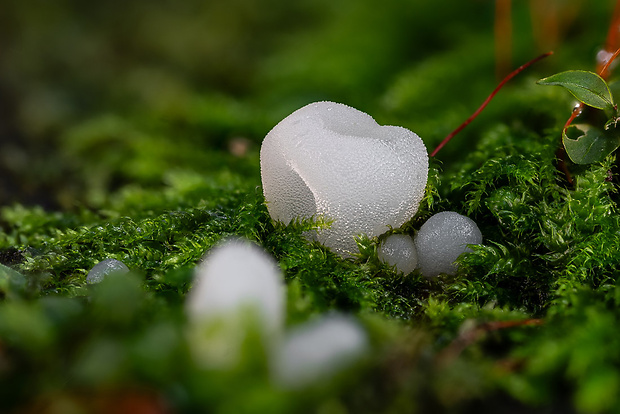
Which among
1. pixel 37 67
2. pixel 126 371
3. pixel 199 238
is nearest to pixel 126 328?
pixel 126 371

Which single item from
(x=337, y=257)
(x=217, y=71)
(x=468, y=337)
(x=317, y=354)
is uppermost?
(x=317, y=354)

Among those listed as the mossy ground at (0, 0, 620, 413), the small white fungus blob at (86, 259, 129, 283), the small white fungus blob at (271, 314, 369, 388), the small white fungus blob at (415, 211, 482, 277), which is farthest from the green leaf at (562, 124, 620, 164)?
the small white fungus blob at (86, 259, 129, 283)

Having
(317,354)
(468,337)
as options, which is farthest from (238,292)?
(468,337)

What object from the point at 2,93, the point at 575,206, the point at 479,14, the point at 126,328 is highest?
the point at 126,328

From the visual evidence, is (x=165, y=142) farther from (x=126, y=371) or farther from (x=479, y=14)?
(x=479, y=14)

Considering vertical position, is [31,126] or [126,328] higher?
[126,328]

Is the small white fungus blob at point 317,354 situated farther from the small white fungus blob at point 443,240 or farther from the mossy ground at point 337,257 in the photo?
the small white fungus blob at point 443,240

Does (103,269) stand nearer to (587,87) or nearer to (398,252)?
(398,252)
